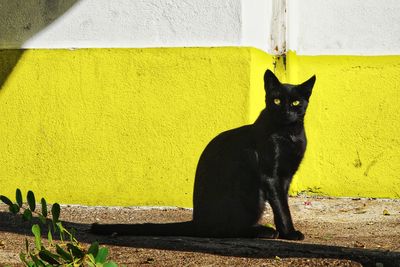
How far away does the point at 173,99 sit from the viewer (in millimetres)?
5977

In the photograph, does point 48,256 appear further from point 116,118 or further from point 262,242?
point 116,118

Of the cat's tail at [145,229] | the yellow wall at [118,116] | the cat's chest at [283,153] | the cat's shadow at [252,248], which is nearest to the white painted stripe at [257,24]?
the yellow wall at [118,116]

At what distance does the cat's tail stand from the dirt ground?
60mm

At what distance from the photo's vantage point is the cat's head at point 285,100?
4.54 metres

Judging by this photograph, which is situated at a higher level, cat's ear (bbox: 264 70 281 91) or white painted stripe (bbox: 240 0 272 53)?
white painted stripe (bbox: 240 0 272 53)

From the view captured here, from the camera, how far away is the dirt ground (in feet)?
12.4

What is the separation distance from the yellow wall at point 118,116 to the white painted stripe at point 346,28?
2.25ft

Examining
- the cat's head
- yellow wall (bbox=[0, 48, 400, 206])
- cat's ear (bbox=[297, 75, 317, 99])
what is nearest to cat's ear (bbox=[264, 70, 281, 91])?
the cat's head

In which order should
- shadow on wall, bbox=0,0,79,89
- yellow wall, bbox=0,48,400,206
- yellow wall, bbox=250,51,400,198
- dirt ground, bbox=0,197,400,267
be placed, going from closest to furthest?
1. dirt ground, bbox=0,197,400,267
2. yellow wall, bbox=0,48,400,206
3. shadow on wall, bbox=0,0,79,89
4. yellow wall, bbox=250,51,400,198

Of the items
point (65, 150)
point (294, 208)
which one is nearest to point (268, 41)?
point (294, 208)

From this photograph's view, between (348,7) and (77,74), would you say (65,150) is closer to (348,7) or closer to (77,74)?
(77,74)

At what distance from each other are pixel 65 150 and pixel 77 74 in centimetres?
61

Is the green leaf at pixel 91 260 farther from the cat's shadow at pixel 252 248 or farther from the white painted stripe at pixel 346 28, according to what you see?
the white painted stripe at pixel 346 28

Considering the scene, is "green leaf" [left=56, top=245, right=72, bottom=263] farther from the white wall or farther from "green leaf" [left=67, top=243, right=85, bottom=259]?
the white wall
